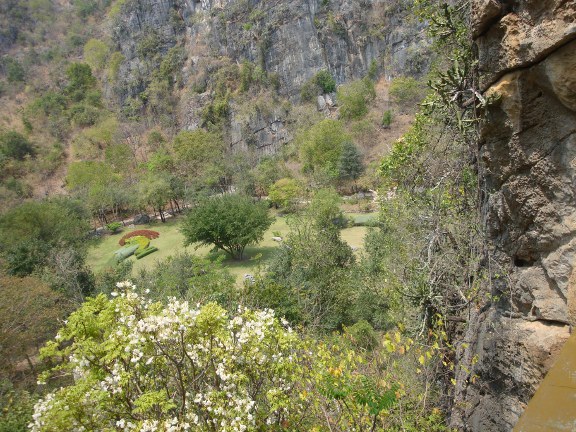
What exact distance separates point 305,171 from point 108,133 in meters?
34.6

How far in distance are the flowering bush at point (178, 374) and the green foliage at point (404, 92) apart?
4293cm

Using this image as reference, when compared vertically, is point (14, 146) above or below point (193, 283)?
above

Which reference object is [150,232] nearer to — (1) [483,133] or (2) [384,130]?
(2) [384,130]

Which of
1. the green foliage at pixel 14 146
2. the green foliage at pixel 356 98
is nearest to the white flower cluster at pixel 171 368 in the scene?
the green foliage at pixel 356 98

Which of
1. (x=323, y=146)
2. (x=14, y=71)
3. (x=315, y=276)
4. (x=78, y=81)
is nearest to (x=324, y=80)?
Answer: (x=323, y=146)

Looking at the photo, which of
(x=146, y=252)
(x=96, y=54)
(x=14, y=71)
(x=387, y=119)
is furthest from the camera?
(x=96, y=54)

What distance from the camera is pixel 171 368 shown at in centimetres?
441

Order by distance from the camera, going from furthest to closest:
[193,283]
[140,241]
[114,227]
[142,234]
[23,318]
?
[114,227], [142,234], [140,241], [193,283], [23,318]

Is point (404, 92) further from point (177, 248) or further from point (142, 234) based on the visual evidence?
point (142, 234)

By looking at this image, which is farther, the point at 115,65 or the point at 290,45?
the point at 115,65

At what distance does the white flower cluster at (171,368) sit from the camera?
3.62m

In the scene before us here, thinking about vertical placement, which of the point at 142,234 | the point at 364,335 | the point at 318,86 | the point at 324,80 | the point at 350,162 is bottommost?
the point at 364,335

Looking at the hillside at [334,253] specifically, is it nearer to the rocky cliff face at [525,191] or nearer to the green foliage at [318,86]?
the rocky cliff face at [525,191]

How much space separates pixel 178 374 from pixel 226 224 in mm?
19168
